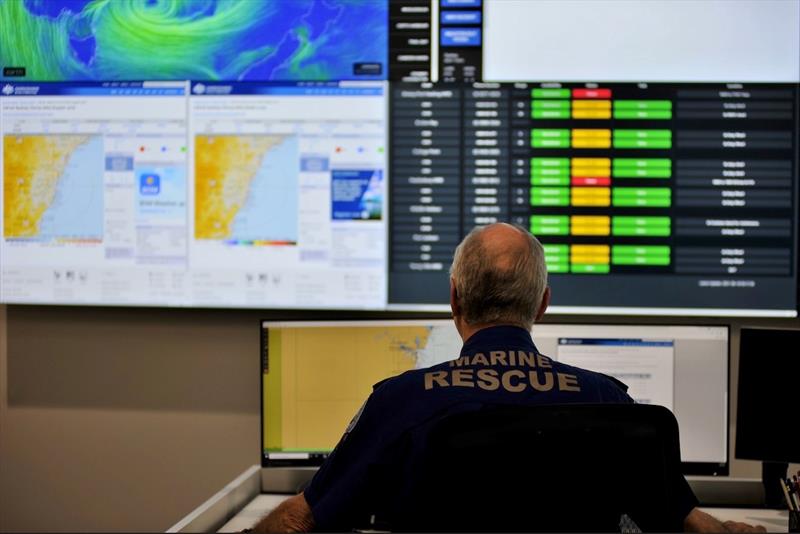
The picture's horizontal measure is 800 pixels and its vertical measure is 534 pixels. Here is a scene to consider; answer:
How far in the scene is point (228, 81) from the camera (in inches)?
101

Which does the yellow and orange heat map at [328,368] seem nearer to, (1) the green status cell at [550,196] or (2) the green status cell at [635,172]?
(1) the green status cell at [550,196]

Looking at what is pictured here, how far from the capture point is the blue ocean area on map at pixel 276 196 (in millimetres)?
2541

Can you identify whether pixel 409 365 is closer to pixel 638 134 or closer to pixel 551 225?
pixel 551 225

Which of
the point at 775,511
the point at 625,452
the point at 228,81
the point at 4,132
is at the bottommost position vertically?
the point at 775,511

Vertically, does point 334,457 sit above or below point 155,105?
below

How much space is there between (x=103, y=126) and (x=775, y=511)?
7.54 feet

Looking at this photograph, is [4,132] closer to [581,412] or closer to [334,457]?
[334,457]

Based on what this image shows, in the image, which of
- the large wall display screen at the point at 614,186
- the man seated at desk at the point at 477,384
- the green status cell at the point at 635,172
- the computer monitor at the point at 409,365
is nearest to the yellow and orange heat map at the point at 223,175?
the large wall display screen at the point at 614,186

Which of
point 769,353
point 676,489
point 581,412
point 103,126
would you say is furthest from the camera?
point 103,126

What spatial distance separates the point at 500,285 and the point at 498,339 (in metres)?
0.10

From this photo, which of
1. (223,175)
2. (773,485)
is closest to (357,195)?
Result: (223,175)

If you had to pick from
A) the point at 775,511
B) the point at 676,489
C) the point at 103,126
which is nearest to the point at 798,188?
the point at 775,511

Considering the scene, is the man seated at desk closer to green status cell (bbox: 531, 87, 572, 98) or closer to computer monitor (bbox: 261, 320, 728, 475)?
computer monitor (bbox: 261, 320, 728, 475)

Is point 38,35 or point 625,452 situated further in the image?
point 38,35
